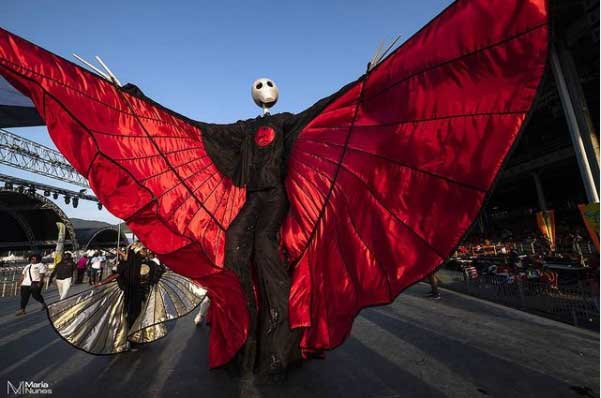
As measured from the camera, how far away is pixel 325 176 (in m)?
2.93

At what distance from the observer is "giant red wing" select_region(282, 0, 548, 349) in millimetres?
1842

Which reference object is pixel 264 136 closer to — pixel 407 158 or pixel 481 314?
pixel 407 158

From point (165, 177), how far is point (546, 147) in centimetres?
1980

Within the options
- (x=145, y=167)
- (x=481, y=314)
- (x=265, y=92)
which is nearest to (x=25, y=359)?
(x=145, y=167)

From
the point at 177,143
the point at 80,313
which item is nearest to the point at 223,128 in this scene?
the point at 177,143

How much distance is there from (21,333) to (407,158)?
7498 mm

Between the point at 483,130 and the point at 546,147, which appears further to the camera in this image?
the point at 546,147

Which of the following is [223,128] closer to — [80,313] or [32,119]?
[80,313]

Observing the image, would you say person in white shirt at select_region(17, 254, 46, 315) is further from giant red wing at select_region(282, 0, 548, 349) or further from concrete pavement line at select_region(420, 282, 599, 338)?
concrete pavement line at select_region(420, 282, 599, 338)

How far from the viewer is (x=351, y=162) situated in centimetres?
274

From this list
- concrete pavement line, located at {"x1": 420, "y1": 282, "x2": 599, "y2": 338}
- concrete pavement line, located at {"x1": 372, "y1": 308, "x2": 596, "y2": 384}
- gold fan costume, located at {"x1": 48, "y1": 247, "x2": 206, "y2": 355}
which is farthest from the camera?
concrete pavement line, located at {"x1": 420, "y1": 282, "x2": 599, "y2": 338}

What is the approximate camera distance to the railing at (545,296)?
4898mm

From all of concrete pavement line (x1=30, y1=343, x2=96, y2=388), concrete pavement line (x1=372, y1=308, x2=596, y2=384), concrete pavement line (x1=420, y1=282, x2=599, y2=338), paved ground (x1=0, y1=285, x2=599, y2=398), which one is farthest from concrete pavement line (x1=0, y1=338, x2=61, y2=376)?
concrete pavement line (x1=420, y1=282, x2=599, y2=338)

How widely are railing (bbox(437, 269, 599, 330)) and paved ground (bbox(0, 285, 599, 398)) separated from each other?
59 cm
